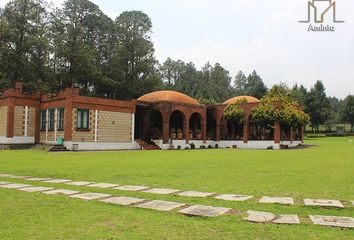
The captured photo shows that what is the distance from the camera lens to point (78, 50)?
46406 millimetres

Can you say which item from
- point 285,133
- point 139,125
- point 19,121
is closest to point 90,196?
point 19,121

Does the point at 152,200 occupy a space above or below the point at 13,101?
below

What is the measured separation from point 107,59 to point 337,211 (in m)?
50.8

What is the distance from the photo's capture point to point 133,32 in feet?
177

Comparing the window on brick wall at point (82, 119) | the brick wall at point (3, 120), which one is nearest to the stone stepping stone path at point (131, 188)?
the window on brick wall at point (82, 119)

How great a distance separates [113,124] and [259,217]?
27625mm

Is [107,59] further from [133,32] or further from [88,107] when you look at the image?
[88,107]

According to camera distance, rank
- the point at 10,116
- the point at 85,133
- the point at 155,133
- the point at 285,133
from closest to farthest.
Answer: the point at 85,133 < the point at 10,116 < the point at 155,133 < the point at 285,133

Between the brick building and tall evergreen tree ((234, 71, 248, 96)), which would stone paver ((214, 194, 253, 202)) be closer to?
the brick building

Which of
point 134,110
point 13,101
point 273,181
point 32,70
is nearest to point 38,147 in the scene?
point 13,101

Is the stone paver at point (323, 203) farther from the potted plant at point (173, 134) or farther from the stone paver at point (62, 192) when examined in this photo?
the potted plant at point (173, 134)

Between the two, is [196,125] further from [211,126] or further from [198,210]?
[198,210]

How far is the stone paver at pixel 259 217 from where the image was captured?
233 inches

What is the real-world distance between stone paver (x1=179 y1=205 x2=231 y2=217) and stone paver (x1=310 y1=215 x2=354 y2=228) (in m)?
1.47
